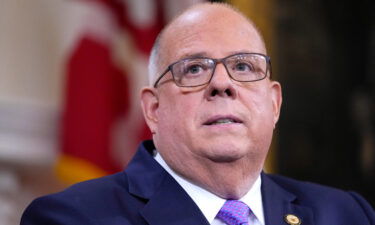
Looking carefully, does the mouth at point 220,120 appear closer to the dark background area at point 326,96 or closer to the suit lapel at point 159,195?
the suit lapel at point 159,195

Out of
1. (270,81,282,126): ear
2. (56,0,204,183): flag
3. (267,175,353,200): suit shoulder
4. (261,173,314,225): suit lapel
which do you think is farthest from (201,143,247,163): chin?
(56,0,204,183): flag

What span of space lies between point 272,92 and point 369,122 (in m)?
3.69

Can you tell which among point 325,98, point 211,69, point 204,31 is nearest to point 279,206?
point 211,69

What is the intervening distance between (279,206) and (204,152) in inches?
15.9

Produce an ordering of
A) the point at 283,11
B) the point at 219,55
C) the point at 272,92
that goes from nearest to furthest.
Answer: the point at 219,55
the point at 272,92
the point at 283,11

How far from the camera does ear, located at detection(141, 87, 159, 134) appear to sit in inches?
121

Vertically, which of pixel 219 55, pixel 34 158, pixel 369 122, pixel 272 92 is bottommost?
pixel 369 122

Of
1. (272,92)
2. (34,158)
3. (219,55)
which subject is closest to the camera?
(219,55)

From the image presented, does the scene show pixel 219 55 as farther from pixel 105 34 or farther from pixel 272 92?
pixel 105 34

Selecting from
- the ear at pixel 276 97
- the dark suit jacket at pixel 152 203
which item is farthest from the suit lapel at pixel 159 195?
the ear at pixel 276 97

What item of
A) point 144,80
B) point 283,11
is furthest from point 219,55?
point 283,11

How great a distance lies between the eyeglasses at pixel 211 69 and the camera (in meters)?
2.91

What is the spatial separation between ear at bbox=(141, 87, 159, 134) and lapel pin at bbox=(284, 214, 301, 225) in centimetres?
61

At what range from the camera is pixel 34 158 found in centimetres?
481
